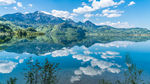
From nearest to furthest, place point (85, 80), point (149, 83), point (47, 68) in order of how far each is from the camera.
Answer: point (47, 68)
point (149, 83)
point (85, 80)

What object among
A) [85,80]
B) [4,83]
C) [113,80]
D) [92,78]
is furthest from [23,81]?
[113,80]

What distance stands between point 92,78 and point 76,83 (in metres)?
3.87

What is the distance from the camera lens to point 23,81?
783 inches

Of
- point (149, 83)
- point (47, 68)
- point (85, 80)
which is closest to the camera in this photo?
point (47, 68)

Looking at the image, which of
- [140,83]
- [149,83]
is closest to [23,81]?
[140,83]

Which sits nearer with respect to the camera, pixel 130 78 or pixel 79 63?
pixel 130 78

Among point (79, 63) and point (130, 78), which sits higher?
point (130, 78)

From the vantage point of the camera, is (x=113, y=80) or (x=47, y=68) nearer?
(x=47, y=68)

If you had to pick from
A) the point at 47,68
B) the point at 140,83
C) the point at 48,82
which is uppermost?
the point at 47,68

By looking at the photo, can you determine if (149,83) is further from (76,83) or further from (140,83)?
(76,83)

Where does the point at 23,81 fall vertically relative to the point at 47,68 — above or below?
below

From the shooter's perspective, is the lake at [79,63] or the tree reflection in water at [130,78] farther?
the lake at [79,63]

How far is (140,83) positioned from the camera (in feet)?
64.1

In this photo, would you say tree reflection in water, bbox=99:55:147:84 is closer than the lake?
Yes
